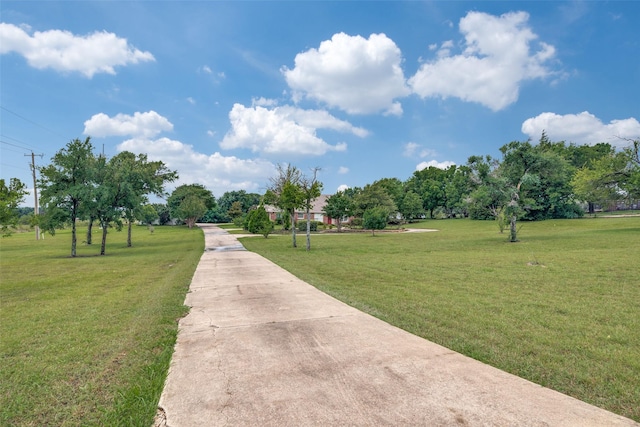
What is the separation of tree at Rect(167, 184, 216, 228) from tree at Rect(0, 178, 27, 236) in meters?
45.4

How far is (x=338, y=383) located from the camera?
10.4 feet

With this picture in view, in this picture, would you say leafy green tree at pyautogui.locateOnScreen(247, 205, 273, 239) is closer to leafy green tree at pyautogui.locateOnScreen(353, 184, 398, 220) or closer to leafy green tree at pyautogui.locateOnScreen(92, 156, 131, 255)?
leafy green tree at pyautogui.locateOnScreen(92, 156, 131, 255)

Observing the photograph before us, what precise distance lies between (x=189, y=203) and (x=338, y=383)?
5929 cm

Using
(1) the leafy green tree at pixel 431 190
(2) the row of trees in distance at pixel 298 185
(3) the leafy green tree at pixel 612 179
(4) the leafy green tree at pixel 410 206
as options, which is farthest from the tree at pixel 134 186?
(1) the leafy green tree at pixel 431 190

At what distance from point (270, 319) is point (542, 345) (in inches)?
151

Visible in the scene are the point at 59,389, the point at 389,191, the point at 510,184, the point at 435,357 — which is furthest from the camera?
the point at 389,191

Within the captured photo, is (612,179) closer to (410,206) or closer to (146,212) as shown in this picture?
(410,206)

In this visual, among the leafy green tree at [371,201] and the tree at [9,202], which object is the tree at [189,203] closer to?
the leafy green tree at [371,201]

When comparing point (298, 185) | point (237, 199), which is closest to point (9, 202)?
point (298, 185)

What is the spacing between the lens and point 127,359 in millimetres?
4156

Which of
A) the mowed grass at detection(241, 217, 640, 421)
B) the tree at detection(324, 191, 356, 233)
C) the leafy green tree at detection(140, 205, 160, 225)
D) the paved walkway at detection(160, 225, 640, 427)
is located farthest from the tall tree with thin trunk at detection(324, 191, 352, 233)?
the paved walkway at detection(160, 225, 640, 427)

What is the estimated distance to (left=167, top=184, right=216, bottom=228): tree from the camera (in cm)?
5771

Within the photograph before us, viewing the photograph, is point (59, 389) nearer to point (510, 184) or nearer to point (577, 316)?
point (577, 316)

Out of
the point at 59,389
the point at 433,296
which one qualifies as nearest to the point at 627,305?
the point at 433,296
